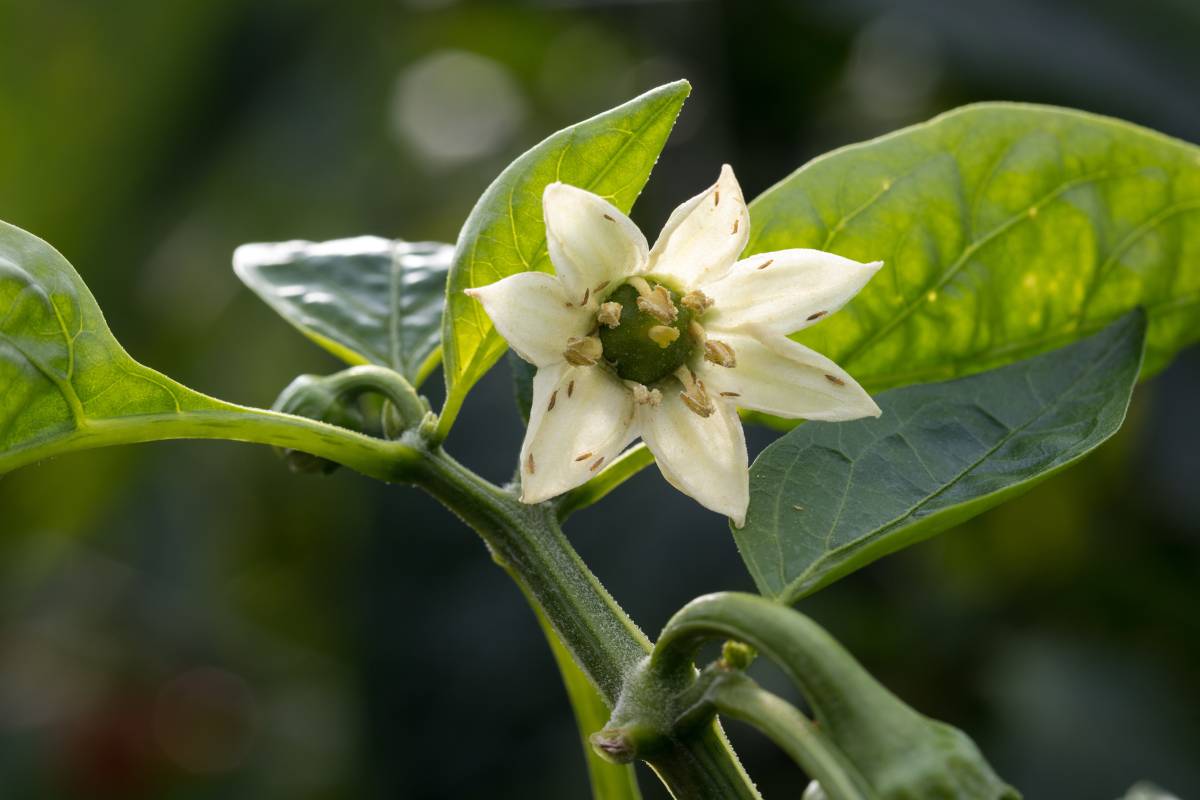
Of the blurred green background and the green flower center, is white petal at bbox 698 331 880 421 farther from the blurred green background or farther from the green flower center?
the blurred green background

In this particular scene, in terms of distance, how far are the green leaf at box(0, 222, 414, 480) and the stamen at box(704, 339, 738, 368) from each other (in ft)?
0.77

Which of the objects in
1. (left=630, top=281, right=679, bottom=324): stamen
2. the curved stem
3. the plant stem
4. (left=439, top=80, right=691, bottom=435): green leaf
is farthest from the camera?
(left=630, top=281, right=679, bottom=324): stamen

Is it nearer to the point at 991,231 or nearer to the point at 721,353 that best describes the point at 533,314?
the point at 721,353

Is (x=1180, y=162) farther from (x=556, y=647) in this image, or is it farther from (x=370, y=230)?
(x=370, y=230)

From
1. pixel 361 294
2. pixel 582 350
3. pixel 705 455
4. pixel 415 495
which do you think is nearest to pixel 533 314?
pixel 582 350

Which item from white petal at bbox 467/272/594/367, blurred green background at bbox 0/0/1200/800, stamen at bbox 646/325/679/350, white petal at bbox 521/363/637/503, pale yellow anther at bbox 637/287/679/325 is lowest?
blurred green background at bbox 0/0/1200/800

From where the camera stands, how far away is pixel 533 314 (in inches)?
38.9

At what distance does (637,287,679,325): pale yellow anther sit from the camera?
1064 mm

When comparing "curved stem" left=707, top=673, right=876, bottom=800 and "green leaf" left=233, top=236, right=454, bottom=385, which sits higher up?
"green leaf" left=233, top=236, right=454, bottom=385

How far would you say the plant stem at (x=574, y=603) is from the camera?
86 cm

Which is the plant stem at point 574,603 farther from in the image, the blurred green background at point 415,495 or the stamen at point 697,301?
the blurred green background at point 415,495

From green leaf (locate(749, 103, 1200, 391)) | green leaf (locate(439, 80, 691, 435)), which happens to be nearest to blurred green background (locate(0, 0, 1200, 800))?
green leaf (locate(749, 103, 1200, 391))

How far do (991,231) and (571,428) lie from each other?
1.37 ft

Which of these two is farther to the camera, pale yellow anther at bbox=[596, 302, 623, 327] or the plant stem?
pale yellow anther at bbox=[596, 302, 623, 327]
